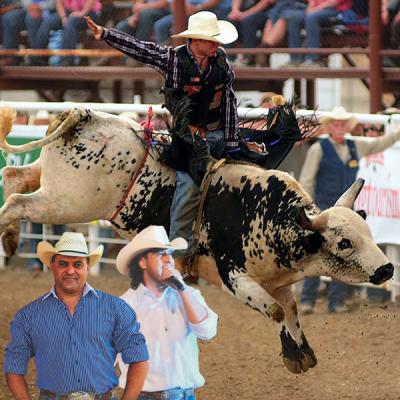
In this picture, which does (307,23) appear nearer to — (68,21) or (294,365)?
(68,21)

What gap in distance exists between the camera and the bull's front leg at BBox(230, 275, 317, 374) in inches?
248

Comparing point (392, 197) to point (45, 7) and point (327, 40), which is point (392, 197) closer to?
point (327, 40)

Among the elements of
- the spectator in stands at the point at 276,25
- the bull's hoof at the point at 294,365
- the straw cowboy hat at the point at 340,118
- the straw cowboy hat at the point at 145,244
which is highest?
the spectator in stands at the point at 276,25

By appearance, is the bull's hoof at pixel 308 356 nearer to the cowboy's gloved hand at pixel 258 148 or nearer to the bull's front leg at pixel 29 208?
the cowboy's gloved hand at pixel 258 148

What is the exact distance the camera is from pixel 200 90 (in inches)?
259

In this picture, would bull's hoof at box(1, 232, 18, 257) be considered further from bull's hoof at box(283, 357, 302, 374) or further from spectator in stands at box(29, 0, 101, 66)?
spectator in stands at box(29, 0, 101, 66)

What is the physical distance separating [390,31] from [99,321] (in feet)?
21.3

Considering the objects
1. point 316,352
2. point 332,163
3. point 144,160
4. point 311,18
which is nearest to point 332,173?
point 332,163

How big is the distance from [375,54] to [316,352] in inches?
132

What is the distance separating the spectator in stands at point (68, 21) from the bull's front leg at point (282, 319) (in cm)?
627

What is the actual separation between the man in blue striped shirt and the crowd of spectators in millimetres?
6312

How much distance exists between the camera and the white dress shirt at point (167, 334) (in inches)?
230

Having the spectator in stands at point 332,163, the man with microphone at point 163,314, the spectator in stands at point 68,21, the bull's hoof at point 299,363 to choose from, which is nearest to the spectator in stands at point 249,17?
the spectator in stands at point 68,21

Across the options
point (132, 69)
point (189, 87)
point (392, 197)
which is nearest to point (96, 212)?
point (189, 87)
